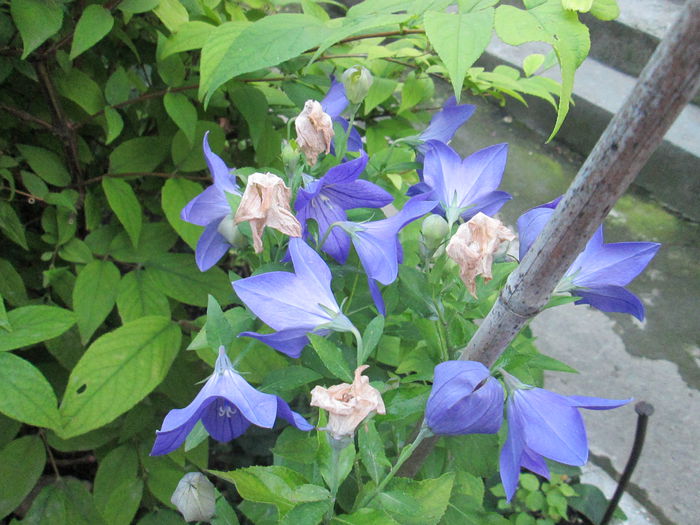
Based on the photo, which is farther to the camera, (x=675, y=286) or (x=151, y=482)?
(x=675, y=286)

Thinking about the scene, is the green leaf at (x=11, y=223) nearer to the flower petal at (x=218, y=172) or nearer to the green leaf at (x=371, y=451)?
the flower petal at (x=218, y=172)

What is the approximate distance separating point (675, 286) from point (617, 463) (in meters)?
0.93

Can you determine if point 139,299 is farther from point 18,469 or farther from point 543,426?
point 543,426

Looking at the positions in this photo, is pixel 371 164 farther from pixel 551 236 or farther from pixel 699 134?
pixel 699 134

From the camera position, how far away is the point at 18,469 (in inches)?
35.6

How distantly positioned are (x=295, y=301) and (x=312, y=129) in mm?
149

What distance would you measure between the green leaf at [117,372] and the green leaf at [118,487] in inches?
8.6

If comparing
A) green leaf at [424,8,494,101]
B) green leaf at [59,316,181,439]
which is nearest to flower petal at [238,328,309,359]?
green leaf at [424,8,494,101]

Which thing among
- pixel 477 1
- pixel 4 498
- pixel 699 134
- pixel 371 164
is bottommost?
pixel 4 498

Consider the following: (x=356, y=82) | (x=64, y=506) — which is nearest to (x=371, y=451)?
(x=356, y=82)

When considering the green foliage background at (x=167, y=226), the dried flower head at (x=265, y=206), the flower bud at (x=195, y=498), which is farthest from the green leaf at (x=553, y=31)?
the flower bud at (x=195, y=498)

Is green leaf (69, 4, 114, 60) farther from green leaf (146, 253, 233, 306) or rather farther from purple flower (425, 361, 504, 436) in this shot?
purple flower (425, 361, 504, 436)

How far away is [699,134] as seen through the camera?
2721 mm

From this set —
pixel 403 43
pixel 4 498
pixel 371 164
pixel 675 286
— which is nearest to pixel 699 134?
pixel 675 286
